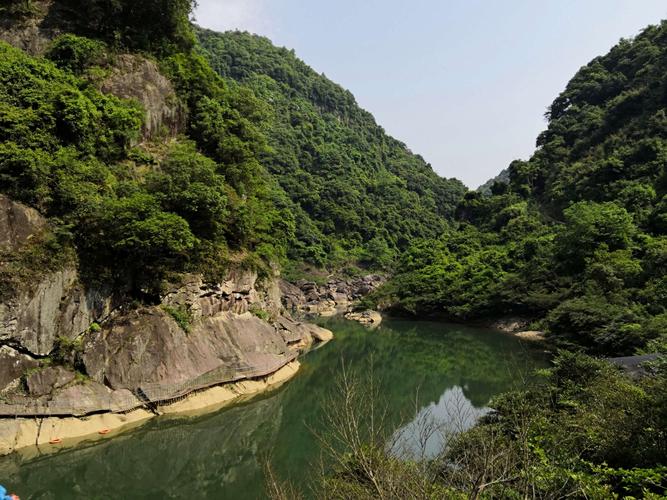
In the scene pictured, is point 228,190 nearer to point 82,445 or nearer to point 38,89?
point 38,89

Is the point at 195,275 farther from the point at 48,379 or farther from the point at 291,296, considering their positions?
the point at 291,296

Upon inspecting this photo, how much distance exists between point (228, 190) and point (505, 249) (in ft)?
117

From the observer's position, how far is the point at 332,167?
8600 cm

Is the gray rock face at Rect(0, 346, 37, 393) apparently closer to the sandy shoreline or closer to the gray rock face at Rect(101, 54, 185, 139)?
the sandy shoreline

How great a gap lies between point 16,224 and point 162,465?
882 centimetres

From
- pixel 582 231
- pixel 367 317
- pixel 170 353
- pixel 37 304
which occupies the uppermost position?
pixel 582 231

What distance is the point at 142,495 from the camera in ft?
38.9

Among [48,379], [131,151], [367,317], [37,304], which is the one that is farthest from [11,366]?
[367,317]

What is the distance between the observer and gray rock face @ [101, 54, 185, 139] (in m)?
22.3

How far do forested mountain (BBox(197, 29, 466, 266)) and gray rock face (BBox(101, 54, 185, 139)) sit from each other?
1593 inches

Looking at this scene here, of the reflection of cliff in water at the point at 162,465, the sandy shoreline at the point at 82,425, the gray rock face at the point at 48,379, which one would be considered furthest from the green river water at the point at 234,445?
the gray rock face at the point at 48,379

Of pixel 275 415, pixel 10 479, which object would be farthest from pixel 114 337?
pixel 275 415

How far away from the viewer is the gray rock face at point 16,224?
574 inches

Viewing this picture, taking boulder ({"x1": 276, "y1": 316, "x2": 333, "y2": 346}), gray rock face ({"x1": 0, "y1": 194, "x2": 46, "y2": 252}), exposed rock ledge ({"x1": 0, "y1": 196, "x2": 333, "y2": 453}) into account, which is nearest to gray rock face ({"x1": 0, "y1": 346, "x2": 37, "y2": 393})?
exposed rock ledge ({"x1": 0, "y1": 196, "x2": 333, "y2": 453})
